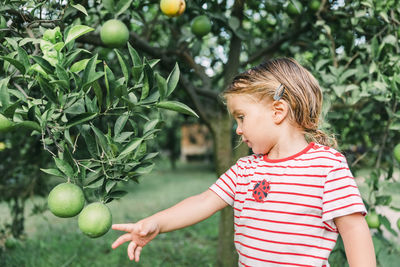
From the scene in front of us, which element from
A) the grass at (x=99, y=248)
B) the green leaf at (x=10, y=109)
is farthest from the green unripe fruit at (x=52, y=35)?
the grass at (x=99, y=248)

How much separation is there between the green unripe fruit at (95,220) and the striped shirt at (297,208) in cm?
49

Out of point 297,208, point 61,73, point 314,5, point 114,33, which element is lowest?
point 297,208

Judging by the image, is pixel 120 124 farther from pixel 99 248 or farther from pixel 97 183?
pixel 99 248

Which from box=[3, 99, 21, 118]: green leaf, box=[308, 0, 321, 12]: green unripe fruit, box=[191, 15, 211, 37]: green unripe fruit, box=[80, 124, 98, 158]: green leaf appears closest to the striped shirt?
box=[80, 124, 98, 158]: green leaf

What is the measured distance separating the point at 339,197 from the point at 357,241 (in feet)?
0.47

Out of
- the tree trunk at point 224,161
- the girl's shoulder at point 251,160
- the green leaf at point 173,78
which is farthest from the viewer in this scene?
the tree trunk at point 224,161

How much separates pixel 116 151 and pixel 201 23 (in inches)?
47.6

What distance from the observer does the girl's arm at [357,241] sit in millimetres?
1245

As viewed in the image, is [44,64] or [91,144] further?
[91,144]

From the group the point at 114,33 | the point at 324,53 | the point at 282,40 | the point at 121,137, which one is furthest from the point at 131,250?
the point at 282,40

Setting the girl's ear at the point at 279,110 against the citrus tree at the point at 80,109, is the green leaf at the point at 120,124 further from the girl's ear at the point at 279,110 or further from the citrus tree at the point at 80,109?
the girl's ear at the point at 279,110

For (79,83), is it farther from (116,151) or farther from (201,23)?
(201,23)

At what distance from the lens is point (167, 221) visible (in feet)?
4.79

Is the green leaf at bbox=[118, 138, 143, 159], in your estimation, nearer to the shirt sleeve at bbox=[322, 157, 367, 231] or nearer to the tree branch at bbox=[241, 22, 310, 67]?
the shirt sleeve at bbox=[322, 157, 367, 231]
